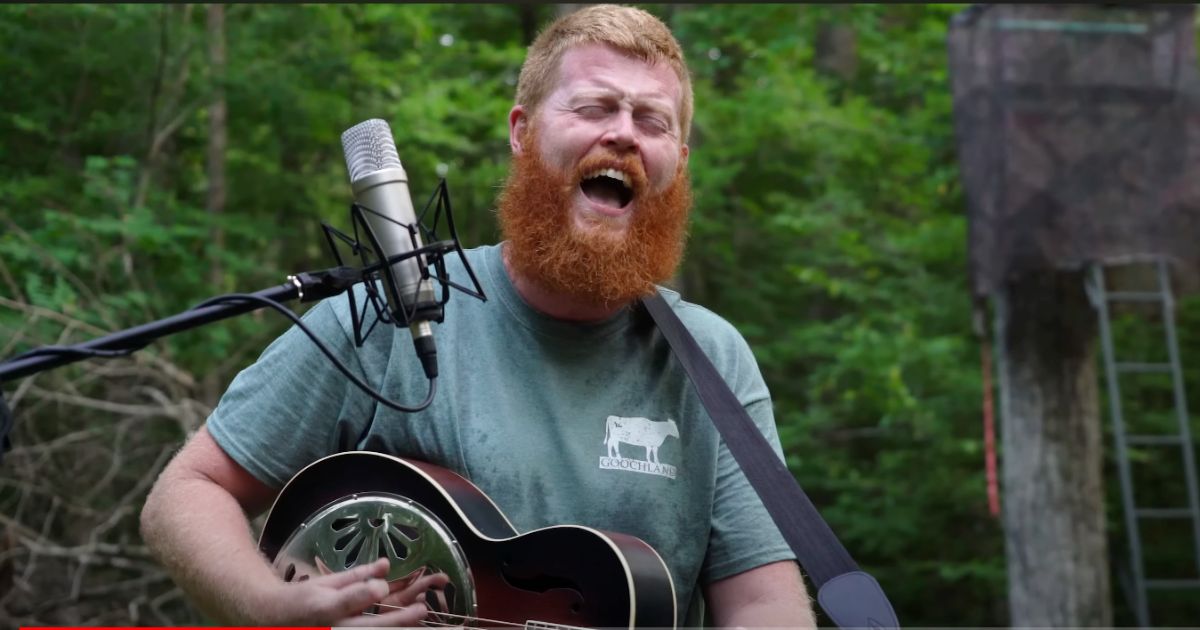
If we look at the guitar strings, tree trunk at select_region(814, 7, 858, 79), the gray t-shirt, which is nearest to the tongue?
the gray t-shirt

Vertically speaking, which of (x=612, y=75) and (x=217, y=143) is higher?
(x=217, y=143)

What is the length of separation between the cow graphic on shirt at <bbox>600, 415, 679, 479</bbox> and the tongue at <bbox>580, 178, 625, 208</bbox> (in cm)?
40

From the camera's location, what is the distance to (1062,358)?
8.57 m

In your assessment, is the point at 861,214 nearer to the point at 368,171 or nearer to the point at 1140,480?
the point at 1140,480

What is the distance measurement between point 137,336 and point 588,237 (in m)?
0.88

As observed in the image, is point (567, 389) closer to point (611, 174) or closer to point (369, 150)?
point (611, 174)

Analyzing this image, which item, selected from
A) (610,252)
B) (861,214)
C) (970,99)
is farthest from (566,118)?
(861,214)

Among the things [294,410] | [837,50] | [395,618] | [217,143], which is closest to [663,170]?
[294,410]

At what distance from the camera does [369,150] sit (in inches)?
76.7

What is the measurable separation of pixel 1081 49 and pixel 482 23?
17.2 feet

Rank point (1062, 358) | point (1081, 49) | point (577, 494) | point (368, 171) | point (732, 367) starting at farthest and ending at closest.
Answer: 1. point (1062, 358)
2. point (1081, 49)
3. point (732, 367)
4. point (577, 494)
5. point (368, 171)

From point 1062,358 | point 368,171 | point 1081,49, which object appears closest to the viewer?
point 368,171

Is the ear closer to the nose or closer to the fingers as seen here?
the nose

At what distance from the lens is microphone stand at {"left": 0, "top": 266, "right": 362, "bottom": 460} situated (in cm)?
172
